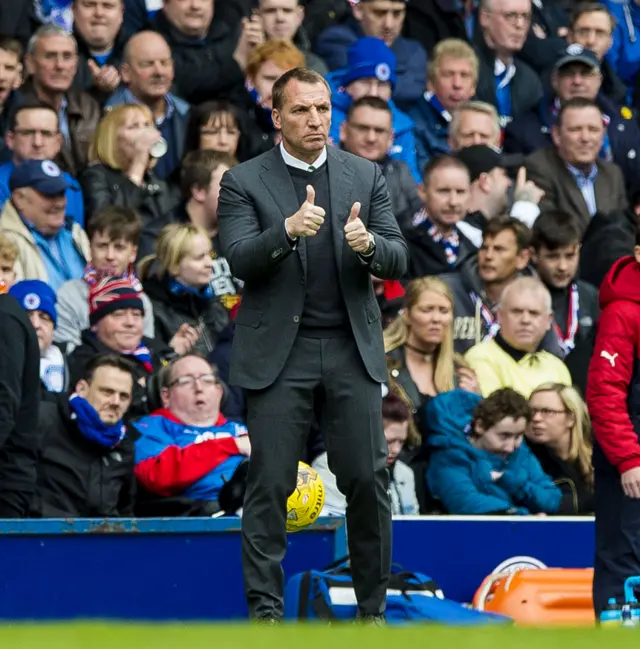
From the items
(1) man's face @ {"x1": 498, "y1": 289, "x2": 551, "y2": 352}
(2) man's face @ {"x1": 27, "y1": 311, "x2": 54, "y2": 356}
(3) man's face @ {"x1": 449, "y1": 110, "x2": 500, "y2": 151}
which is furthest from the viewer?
(3) man's face @ {"x1": 449, "y1": 110, "x2": 500, "y2": 151}

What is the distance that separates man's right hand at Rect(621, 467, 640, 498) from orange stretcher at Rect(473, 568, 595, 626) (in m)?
1.26

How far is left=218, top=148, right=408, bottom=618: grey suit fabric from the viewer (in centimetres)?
723

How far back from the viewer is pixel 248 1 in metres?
14.0

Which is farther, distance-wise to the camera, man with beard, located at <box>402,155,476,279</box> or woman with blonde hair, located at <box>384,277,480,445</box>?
man with beard, located at <box>402,155,476,279</box>

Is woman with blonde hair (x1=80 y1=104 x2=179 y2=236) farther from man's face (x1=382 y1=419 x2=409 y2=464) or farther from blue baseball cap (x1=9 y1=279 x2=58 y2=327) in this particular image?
man's face (x1=382 y1=419 x2=409 y2=464)

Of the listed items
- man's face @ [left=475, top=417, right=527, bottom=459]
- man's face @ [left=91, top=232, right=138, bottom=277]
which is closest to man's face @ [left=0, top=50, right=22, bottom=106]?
man's face @ [left=91, top=232, right=138, bottom=277]

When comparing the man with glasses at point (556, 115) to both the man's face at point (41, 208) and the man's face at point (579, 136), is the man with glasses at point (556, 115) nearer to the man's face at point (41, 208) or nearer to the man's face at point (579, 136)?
the man's face at point (579, 136)

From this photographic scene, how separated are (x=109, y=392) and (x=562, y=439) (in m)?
2.75

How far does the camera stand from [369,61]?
13.0 m

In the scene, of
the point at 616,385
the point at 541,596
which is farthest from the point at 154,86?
the point at 616,385

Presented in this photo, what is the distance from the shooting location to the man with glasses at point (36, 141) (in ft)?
36.9

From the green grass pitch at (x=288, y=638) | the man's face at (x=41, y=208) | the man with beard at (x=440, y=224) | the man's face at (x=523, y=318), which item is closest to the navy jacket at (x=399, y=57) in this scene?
the man with beard at (x=440, y=224)

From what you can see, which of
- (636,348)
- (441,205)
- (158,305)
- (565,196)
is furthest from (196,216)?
(636,348)

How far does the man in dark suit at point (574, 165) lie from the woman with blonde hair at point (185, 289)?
313 centimetres
